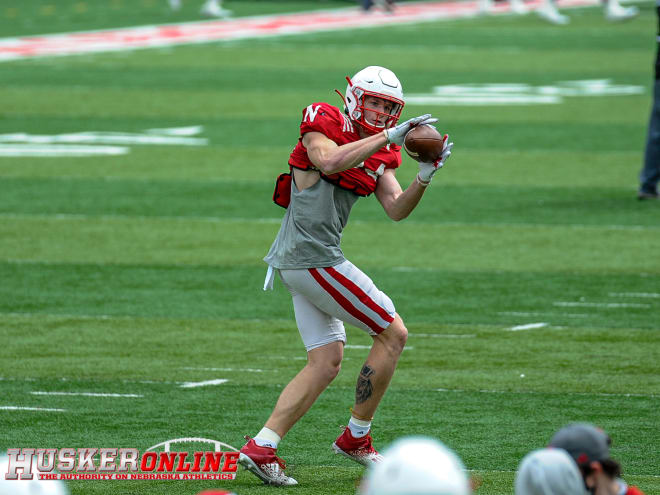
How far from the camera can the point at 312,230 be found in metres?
6.44

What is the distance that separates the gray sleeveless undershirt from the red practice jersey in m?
0.08

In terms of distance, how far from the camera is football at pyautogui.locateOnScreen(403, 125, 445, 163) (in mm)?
6238

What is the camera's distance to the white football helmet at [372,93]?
6445 millimetres

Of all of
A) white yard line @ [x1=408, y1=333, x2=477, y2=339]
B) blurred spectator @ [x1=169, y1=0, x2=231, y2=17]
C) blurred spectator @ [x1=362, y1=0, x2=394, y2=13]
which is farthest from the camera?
blurred spectator @ [x1=362, y1=0, x2=394, y2=13]

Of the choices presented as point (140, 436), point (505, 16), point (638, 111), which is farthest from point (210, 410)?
point (505, 16)

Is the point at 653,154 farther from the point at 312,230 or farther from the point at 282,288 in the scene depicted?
the point at 312,230

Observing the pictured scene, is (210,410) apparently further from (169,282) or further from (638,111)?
(638,111)

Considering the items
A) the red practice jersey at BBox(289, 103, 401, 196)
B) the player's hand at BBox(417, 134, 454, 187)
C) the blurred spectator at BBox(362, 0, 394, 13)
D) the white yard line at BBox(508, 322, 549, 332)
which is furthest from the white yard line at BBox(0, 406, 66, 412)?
the blurred spectator at BBox(362, 0, 394, 13)

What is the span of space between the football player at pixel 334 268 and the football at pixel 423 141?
69 mm

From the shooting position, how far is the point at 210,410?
25.2ft

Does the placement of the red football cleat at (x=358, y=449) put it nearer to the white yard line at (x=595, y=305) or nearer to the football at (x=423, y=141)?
the football at (x=423, y=141)

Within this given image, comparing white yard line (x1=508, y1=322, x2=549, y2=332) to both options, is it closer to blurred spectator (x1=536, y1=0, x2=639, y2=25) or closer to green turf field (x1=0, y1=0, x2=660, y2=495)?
green turf field (x1=0, y1=0, x2=660, y2=495)

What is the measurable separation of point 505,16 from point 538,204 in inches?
988

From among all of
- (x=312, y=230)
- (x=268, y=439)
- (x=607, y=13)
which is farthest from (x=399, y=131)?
(x=607, y=13)
